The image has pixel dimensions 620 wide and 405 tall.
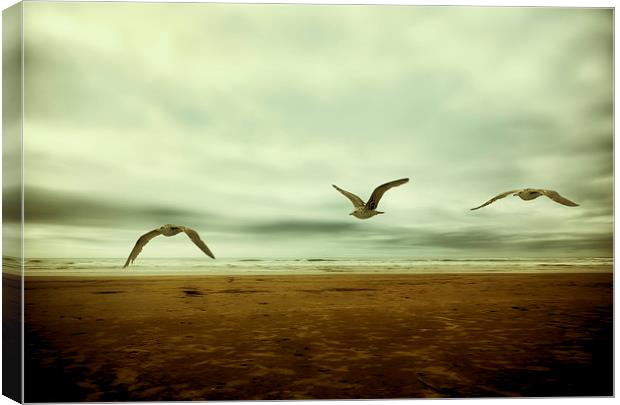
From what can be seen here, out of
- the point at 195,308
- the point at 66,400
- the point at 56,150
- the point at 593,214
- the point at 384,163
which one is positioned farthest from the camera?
the point at 195,308

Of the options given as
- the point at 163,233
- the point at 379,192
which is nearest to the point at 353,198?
the point at 379,192

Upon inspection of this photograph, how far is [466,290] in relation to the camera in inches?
309

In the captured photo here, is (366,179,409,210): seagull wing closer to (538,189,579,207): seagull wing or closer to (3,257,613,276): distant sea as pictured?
(3,257,613,276): distant sea

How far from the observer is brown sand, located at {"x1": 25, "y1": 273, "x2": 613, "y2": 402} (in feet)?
14.9

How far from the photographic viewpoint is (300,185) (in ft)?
18.8

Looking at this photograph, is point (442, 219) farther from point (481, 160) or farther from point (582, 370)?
point (582, 370)

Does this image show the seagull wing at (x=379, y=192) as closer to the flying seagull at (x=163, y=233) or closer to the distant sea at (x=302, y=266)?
the distant sea at (x=302, y=266)

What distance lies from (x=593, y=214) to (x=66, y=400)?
484 centimetres

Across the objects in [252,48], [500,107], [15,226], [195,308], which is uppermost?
[252,48]

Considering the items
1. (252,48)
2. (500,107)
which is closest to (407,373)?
(500,107)

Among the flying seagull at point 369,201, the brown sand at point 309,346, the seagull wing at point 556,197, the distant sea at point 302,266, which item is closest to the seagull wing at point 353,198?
the flying seagull at point 369,201

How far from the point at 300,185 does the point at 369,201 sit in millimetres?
717

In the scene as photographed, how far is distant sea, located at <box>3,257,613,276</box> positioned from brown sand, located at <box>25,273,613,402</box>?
5.0 inches

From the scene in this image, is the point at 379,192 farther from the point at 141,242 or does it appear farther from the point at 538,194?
the point at 141,242
